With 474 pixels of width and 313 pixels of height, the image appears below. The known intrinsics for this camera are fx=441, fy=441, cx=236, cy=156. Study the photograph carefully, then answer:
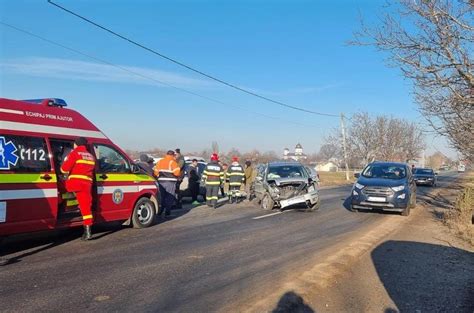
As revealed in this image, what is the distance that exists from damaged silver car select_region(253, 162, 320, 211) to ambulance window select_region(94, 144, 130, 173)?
20.1 feet

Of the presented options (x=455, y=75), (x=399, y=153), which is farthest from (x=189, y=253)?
(x=399, y=153)

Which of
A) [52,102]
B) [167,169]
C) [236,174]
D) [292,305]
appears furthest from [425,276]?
[236,174]

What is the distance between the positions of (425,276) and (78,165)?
6.16m

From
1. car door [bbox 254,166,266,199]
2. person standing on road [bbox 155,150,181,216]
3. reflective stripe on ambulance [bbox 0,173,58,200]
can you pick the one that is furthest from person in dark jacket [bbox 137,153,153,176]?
reflective stripe on ambulance [bbox 0,173,58,200]

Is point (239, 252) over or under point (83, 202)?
under

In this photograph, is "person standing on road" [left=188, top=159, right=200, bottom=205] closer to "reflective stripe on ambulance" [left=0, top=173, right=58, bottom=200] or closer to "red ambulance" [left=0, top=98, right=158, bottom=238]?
"red ambulance" [left=0, top=98, right=158, bottom=238]

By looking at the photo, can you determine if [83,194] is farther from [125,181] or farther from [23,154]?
[125,181]

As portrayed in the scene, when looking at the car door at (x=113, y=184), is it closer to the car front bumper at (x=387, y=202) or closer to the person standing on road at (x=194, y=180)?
the person standing on road at (x=194, y=180)

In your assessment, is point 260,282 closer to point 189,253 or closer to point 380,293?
point 380,293

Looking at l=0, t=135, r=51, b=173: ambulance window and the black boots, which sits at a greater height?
l=0, t=135, r=51, b=173: ambulance window

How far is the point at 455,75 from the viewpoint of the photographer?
36.1 ft

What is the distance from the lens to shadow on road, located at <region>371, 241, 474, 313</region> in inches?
216

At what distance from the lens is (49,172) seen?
7.79 meters

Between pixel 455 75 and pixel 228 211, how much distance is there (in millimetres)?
7729
